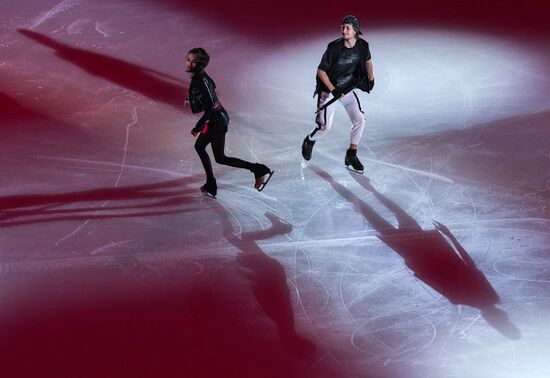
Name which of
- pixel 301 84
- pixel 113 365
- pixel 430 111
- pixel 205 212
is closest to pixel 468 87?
pixel 430 111

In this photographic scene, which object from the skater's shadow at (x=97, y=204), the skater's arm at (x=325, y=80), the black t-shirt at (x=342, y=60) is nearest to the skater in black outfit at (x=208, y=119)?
the skater's shadow at (x=97, y=204)

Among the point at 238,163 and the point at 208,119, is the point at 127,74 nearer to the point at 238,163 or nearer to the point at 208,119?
the point at 238,163

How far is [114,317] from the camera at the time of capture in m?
5.86

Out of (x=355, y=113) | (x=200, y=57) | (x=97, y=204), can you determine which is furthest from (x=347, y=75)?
(x=97, y=204)

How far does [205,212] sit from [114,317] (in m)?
1.84

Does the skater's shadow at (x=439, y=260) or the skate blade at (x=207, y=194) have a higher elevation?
the skater's shadow at (x=439, y=260)

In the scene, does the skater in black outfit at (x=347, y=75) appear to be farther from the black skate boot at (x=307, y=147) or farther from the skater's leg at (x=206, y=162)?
the skater's leg at (x=206, y=162)

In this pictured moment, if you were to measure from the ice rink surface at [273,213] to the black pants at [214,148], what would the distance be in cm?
37

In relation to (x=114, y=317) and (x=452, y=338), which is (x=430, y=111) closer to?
(x=452, y=338)

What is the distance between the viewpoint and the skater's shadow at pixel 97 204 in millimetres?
7289

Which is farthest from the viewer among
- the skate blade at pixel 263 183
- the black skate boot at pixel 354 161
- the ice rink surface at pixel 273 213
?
the black skate boot at pixel 354 161

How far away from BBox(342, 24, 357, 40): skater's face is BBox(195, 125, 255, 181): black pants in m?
1.58

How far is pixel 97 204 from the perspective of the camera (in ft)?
24.6

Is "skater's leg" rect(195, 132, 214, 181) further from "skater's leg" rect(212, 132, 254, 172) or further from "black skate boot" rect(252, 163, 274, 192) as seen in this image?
"black skate boot" rect(252, 163, 274, 192)
